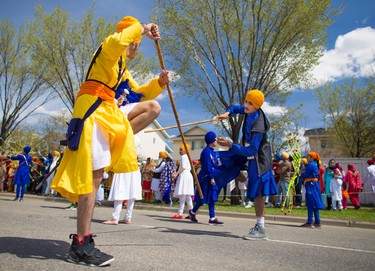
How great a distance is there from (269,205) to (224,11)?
1006 cm

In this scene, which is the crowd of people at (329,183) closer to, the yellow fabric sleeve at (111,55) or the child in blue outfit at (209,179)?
the child in blue outfit at (209,179)

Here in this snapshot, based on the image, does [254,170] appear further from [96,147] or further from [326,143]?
[326,143]

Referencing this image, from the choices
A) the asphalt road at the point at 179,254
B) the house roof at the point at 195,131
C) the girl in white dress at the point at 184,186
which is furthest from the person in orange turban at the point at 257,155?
the house roof at the point at 195,131

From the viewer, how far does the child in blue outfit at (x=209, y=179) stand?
7754 mm

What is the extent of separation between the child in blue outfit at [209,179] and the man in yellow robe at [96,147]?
4653mm

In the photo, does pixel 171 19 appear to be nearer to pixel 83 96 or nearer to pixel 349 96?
pixel 83 96

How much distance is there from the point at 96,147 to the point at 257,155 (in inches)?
119

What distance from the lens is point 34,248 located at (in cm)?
326

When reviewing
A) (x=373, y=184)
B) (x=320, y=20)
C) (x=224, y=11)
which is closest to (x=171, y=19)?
(x=224, y=11)

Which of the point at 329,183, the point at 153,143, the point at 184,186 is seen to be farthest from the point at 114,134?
the point at 153,143

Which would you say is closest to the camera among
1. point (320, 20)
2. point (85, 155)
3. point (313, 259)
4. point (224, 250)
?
point (85, 155)

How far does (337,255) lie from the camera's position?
400 cm

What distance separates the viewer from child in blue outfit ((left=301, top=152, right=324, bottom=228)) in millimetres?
8352

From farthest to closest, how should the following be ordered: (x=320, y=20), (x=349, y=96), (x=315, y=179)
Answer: (x=349, y=96), (x=320, y=20), (x=315, y=179)
